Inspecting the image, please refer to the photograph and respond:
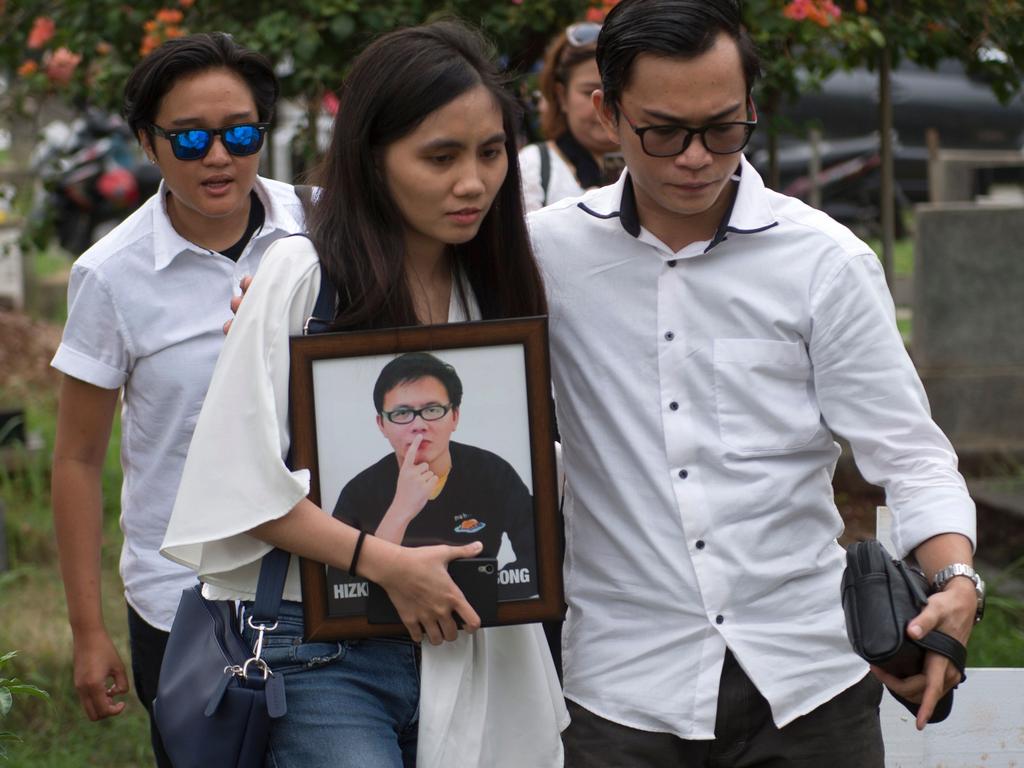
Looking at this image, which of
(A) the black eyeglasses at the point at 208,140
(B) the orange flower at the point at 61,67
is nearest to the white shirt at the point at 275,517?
(A) the black eyeglasses at the point at 208,140

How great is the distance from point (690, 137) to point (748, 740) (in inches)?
39.4

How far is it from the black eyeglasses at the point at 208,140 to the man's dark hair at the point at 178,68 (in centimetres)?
5

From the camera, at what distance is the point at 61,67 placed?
7.39 meters

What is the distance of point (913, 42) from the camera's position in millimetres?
6398

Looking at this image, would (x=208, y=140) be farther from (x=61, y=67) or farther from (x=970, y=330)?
(x=61, y=67)

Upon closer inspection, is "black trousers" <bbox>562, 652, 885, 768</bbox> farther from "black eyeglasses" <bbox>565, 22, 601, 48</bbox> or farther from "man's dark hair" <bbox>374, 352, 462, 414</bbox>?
"black eyeglasses" <bbox>565, 22, 601, 48</bbox>

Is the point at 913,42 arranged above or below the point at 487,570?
above

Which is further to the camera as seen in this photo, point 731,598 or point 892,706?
point 892,706

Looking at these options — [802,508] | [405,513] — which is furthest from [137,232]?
[802,508]

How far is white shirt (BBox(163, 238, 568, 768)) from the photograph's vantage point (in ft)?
7.97

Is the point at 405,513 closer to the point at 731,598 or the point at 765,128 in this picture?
the point at 731,598

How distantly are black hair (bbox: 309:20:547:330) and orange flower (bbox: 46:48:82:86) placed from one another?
199 inches

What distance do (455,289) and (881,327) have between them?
2.25ft

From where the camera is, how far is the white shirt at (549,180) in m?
4.85
